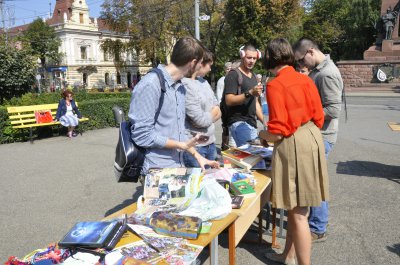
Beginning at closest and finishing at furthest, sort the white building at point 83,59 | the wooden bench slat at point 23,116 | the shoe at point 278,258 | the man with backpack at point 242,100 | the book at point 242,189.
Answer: the book at point 242,189, the shoe at point 278,258, the man with backpack at point 242,100, the wooden bench slat at point 23,116, the white building at point 83,59

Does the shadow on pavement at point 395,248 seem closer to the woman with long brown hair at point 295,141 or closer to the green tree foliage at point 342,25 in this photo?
the woman with long brown hair at point 295,141

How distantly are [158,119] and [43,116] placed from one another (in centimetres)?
779

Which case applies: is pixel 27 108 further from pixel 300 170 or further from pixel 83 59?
pixel 83 59

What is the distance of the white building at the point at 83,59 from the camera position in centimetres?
5778

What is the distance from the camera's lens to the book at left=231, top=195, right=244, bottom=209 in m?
2.47

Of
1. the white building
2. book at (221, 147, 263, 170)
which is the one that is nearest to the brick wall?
book at (221, 147, 263, 170)

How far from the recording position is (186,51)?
2367 mm

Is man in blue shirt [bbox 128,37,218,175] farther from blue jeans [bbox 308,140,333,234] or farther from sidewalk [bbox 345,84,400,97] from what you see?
sidewalk [bbox 345,84,400,97]

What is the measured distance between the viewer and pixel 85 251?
183 cm

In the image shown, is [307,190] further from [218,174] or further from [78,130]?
[78,130]

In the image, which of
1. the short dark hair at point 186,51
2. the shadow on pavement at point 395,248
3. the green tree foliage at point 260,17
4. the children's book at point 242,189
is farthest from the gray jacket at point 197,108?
the green tree foliage at point 260,17

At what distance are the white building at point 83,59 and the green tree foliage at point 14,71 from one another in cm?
3934

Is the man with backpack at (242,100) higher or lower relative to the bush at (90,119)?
higher

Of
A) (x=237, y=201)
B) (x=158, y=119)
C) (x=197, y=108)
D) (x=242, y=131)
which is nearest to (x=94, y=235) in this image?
(x=158, y=119)
